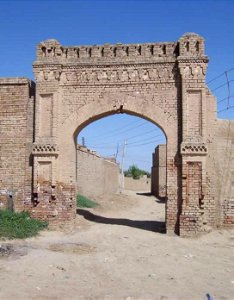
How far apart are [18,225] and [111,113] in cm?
422

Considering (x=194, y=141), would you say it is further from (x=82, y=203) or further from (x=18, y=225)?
(x=82, y=203)

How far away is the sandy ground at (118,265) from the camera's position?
20.1ft

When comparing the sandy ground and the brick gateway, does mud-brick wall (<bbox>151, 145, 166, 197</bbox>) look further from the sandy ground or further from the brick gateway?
the brick gateway

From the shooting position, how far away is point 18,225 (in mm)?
11266

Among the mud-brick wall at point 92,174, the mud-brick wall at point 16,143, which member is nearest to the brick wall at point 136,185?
the mud-brick wall at point 92,174

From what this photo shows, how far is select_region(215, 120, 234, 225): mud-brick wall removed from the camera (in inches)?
458

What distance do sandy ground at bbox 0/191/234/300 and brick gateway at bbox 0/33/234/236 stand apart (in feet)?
3.30

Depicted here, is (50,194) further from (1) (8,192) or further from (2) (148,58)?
(2) (148,58)

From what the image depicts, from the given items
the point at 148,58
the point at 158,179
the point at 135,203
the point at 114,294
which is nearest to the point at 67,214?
the point at 148,58

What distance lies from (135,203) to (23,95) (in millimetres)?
12636

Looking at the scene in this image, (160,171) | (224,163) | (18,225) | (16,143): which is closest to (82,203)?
(16,143)

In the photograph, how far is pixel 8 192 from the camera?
41.1ft

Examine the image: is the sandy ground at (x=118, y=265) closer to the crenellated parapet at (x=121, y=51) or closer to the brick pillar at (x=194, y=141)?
the brick pillar at (x=194, y=141)

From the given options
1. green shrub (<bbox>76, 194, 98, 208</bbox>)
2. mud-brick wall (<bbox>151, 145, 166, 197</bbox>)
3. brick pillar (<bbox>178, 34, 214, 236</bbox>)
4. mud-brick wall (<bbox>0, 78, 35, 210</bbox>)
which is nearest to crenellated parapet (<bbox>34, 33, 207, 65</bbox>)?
brick pillar (<bbox>178, 34, 214, 236</bbox>)
